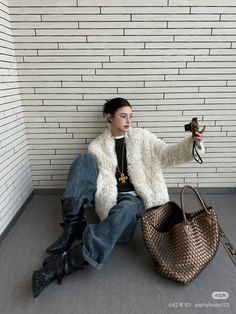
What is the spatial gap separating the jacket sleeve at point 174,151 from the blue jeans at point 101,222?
1.18 ft

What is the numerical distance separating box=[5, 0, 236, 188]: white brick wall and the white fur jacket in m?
0.38

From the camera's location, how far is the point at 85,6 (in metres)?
1.94

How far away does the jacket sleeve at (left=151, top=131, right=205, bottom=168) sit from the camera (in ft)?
5.56

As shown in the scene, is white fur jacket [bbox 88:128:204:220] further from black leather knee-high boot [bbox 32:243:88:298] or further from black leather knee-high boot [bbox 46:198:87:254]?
black leather knee-high boot [bbox 32:243:88:298]

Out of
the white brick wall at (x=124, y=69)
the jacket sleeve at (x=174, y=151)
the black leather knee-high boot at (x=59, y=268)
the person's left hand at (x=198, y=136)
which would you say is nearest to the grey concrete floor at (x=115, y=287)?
the black leather knee-high boot at (x=59, y=268)

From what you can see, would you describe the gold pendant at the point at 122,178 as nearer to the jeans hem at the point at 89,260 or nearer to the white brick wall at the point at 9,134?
the jeans hem at the point at 89,260

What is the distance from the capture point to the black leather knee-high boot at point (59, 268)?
1.39 meters

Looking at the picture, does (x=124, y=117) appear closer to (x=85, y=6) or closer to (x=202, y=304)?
(x=85, y=6)

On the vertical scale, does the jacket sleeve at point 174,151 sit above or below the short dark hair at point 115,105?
below

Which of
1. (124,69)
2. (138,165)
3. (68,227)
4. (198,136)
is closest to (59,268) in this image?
(68,227)

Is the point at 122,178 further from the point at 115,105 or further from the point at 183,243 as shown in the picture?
the point at 183,243

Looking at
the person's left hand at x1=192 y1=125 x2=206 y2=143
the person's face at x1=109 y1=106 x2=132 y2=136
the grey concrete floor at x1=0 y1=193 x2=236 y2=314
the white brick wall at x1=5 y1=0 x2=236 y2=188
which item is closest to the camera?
the grey concrete floor at x1=0 y1=193 x2=236 y2=314

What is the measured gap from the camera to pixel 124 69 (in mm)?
2086

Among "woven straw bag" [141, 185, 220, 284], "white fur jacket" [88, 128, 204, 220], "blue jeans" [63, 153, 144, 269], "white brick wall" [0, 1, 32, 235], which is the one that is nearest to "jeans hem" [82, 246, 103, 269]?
"blue jeans" [63, 153, 144, 269]
